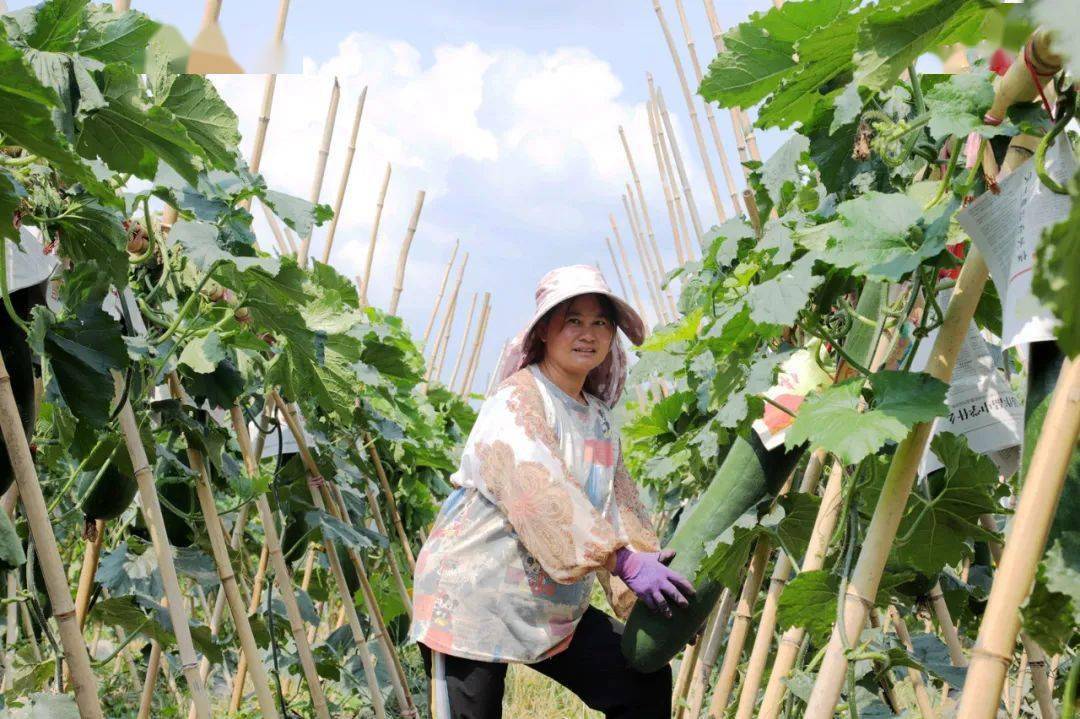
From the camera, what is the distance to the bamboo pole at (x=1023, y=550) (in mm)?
756

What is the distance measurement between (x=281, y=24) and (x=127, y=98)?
1.38 metres

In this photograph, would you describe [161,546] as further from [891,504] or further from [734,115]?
[734,115]

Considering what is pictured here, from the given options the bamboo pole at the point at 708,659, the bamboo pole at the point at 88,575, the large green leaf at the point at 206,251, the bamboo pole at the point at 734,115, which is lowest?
the bamboo pole at the point at 88,575

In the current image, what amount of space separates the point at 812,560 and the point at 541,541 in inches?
26.7

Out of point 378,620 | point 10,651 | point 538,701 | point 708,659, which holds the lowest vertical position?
point 538,701

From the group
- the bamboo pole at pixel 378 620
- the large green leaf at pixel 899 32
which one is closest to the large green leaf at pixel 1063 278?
the large green leaf at pixel 899 32

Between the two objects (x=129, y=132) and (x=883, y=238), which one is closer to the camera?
(x=883, y=238)

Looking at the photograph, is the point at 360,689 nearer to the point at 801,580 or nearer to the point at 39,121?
the point at 801,580

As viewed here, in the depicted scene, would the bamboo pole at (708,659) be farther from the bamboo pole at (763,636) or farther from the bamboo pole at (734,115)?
the bamboo pole at (734,115)

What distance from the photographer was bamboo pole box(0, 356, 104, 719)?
119 cm

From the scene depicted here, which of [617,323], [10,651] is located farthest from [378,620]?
[617,323]

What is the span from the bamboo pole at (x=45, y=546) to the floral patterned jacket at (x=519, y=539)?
876 mm

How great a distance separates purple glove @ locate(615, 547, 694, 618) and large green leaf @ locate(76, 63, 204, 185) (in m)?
0.90

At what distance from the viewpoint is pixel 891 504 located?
1000 mm
